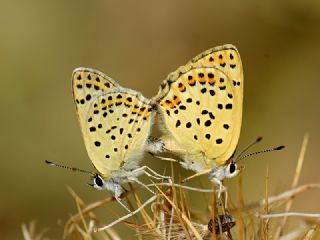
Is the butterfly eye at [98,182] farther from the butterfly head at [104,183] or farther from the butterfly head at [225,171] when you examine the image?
the butterfly head at [225,171]

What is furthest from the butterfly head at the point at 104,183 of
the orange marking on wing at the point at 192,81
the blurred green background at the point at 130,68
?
the blurred green background at the point at 130,68

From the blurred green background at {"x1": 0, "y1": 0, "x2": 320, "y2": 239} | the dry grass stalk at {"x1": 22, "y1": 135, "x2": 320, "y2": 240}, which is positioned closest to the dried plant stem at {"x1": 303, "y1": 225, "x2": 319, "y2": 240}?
the dry grass stalk at {"x1": 22, "y1": 135, "x2": 320, "y2": 240}

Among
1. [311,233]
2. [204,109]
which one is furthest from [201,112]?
[311,233]

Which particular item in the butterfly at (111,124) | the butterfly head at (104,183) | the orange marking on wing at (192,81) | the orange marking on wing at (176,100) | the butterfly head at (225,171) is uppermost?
the orange marking on wing at (192,81)

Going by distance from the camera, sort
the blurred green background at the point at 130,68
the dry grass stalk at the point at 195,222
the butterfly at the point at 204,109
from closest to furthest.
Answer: the dry grass stalk at the point at 195,222 < the butterfly at the point at 204,109 < the blurred green background at the point at 130,68

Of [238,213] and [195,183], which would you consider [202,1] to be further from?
[238,213]

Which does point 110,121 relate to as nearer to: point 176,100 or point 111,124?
point 111,124

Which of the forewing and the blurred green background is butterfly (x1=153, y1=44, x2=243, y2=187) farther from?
the blurred green background

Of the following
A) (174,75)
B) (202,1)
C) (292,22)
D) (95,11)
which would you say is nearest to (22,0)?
(95,11)
